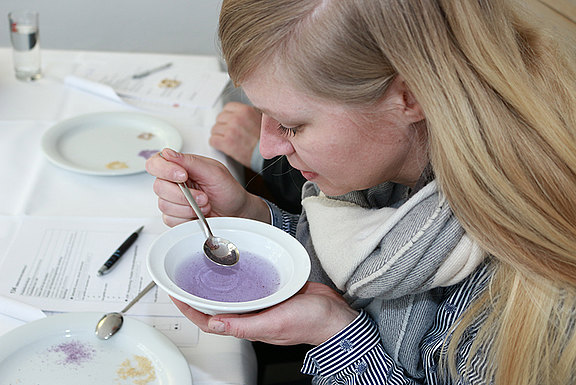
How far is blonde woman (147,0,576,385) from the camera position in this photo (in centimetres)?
73

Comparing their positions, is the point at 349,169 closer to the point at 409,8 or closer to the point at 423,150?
the point at 423,150

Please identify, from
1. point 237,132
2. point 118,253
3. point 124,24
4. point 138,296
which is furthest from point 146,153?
point 124,24

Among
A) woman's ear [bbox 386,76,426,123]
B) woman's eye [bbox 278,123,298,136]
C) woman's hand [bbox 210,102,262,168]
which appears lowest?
woman's hand [bbox 210,102,262,168]

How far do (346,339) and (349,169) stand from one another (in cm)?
24

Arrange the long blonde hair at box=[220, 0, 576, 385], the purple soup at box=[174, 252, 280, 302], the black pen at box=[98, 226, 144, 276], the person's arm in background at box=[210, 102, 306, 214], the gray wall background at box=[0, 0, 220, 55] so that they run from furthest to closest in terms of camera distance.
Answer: the gray wall background at box=[0, 0, 220, 55]
the person's arm in background at box=[210, 102, 306, 214]
the black pen at box=[98, 226, 144, 276]
the purple soup at box=[174, 252, 280, 302]
the long blonde hair at box=[220, 0, 576, 385]

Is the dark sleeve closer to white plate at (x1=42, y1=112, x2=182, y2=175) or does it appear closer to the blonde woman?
white plate at (x1=42, y1=112, x2=182, y2=175)

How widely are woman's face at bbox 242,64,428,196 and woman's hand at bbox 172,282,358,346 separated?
0.17 meters

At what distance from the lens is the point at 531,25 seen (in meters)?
0.83

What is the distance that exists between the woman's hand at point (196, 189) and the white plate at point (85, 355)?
23cm

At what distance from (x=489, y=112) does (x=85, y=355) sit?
0.57 metres

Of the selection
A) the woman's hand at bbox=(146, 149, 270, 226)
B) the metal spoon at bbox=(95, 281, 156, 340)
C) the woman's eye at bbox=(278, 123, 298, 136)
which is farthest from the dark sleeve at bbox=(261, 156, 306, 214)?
the metal spoon at bbox=(95, 281, 156, 340)

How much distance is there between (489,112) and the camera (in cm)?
73

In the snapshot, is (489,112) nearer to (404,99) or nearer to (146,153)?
(404,99)

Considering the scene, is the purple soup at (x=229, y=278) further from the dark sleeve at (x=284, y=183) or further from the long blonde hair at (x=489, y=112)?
the dark sleeve at (x=284, y=183)
